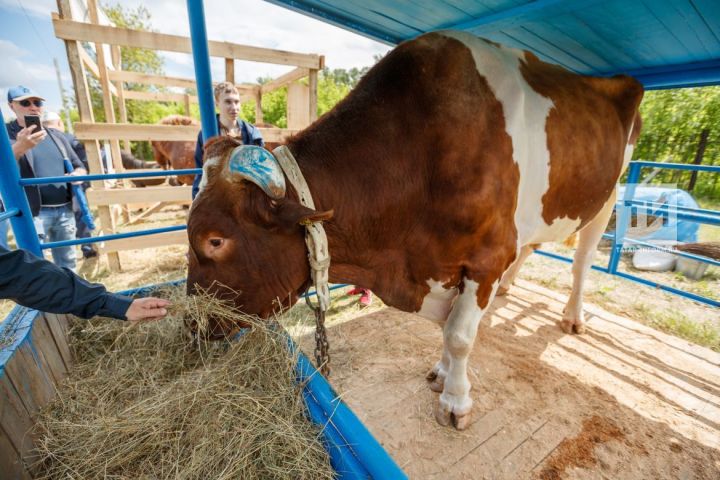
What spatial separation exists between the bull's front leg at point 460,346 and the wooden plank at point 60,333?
2220 millimetres

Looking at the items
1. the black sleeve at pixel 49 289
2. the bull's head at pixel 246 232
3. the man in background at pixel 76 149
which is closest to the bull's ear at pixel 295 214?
the bull's head at pixel 246 232

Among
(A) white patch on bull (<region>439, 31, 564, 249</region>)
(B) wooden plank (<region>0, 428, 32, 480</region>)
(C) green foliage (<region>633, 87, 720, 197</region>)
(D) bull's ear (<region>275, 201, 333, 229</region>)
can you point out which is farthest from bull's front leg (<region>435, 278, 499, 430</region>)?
(C) green foliage (<region>633, 87, 720, 197</region>)

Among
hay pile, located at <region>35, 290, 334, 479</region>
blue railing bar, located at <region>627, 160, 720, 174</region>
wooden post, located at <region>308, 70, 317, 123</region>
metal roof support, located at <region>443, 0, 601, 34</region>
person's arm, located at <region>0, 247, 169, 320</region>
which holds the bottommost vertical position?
hay pile, located at <region>35, 290, 334, 479</region>

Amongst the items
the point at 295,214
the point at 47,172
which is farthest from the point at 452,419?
the point at 47,172

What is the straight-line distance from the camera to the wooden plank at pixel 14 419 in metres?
1.32

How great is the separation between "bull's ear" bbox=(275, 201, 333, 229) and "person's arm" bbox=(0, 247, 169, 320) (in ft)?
2.48

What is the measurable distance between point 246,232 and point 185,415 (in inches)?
34.3

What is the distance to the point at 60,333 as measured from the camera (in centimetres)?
196

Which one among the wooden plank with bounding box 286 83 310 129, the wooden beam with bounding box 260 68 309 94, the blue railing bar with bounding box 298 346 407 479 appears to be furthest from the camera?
the wooden plank with bounding box 286 83 310 129

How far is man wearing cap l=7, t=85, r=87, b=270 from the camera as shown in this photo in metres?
3.52

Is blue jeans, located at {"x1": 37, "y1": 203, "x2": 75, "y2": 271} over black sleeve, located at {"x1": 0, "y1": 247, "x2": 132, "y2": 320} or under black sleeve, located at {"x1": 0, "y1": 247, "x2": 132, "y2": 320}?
under

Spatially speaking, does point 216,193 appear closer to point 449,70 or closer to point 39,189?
point 449,70

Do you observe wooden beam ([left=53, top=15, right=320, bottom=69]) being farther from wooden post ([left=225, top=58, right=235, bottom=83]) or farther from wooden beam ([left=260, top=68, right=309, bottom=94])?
wooden beam ([left=260, top=68, right=309, bottom=94])

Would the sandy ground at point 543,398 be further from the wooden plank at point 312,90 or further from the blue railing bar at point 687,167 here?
the wooden plank at point 312,90
